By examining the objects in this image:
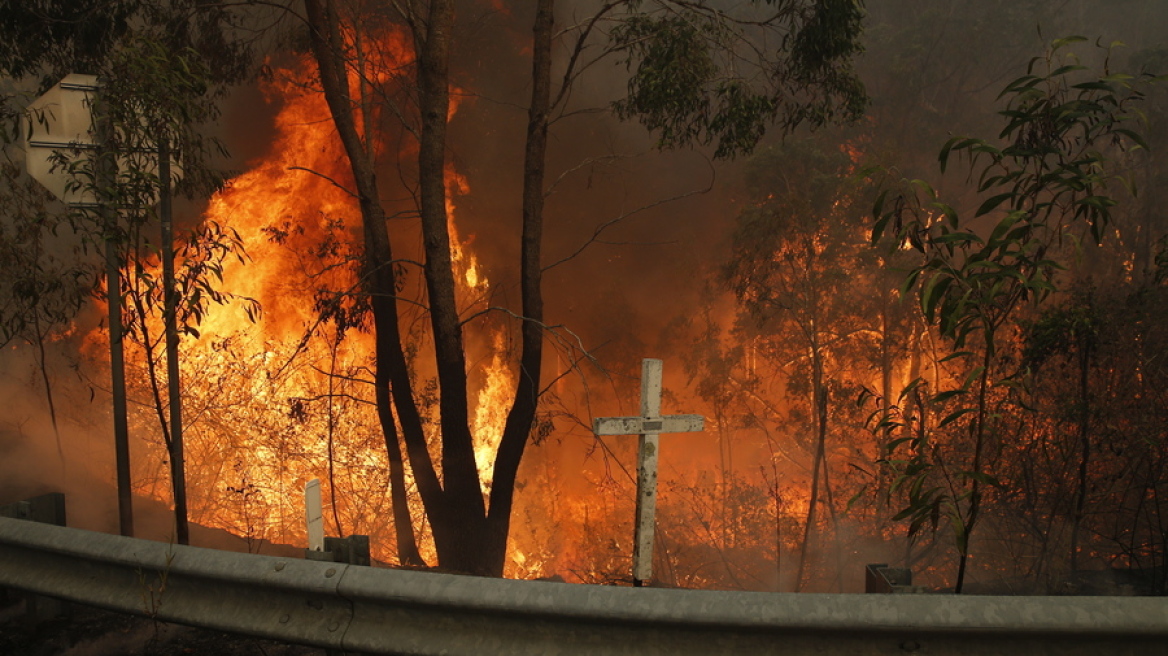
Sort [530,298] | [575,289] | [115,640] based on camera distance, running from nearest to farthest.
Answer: [115,640] < [530,298] < [575,289]

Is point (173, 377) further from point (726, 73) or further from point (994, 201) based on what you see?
point (726, 73)

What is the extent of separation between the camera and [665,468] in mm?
24734

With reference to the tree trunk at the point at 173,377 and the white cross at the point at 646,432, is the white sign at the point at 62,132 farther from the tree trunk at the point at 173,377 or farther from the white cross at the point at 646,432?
the white cross at the point at 646,432

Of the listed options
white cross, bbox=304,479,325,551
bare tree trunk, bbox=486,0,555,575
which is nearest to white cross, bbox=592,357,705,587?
white cross, bbox=304,479,325,551

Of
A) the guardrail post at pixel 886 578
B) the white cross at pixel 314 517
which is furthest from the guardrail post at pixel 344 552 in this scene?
the guardrail post at pixel 886 578

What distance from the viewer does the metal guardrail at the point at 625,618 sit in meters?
2.89

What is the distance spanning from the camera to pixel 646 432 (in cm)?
478

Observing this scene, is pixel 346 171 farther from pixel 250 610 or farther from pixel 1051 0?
pixel 1051 0

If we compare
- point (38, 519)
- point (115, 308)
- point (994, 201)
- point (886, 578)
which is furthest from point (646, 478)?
point (115, 308)

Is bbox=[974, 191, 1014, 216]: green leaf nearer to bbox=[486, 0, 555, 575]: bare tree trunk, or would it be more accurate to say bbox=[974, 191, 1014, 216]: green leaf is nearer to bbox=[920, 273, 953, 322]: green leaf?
bbox=[920, 273, 953, 322]: green leaf

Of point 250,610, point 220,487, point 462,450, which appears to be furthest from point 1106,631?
point 220,487

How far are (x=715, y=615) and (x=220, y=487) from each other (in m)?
16.5

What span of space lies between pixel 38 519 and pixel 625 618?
2877mm

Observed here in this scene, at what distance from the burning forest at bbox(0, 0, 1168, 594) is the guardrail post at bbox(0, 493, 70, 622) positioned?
0.87 metres
